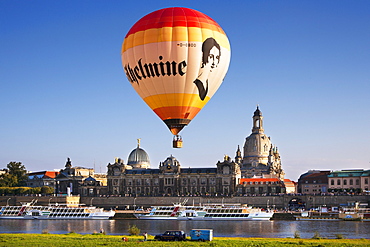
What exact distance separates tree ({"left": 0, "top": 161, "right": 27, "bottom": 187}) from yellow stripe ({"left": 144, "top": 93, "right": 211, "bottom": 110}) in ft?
329

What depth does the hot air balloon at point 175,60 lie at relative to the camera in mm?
43781

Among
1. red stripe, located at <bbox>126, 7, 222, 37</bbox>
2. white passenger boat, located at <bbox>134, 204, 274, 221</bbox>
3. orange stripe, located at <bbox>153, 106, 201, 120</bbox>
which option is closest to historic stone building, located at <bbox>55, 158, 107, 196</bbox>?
white passenger boat, located at <bbox>134, 204, 274, 221</bbox>

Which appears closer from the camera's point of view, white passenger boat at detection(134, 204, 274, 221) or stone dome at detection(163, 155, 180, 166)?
white passenger boat at detection(134, 204, 274, 221)

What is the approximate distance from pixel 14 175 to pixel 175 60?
106 m

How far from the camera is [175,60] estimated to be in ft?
144

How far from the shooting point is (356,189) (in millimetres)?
117312

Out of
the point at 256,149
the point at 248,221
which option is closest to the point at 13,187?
the point at 256,149

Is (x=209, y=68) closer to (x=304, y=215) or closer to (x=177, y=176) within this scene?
(x=304, y=215)

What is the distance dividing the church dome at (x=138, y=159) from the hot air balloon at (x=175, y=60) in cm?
10616

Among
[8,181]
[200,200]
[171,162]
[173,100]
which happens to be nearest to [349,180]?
[200,200]

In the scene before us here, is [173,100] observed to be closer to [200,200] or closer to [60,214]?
[60,214]

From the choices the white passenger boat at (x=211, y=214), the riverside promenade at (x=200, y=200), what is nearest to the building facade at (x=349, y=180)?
the riverside promenade at (x=200, y=200)

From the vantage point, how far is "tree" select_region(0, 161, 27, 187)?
140m

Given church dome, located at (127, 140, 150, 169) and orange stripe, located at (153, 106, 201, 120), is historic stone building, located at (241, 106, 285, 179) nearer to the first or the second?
church dome, located at (127, 140, 150, 169)
